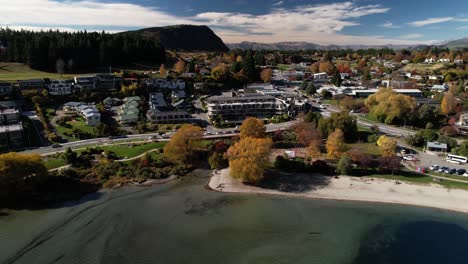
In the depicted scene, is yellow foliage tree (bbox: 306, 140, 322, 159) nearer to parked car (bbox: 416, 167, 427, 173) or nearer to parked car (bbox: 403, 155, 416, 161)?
parked car (bbox: 403, 155, 416, 161)

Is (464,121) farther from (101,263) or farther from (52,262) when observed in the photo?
(52,262)

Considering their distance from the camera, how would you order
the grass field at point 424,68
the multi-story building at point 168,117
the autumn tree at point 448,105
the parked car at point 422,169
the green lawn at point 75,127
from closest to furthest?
the parked car at point 422,169, the green lawn at point 75,127, the multi-story building at point 168,117, the autumn tree at point 448,105, the grass field at point 424,68

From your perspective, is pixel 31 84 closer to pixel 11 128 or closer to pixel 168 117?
pixel 11 128

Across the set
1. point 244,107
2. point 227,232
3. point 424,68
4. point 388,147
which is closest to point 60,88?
point 244,107

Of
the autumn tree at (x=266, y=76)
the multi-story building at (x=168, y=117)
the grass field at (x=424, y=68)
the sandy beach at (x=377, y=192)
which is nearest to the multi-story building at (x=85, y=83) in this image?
the multi-story building at (x=168, y=117)

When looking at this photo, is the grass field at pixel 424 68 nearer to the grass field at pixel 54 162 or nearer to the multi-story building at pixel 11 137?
the grass field at pixel 54 162

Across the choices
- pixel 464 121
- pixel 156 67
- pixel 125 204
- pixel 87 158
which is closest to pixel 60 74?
pixel 156 67
